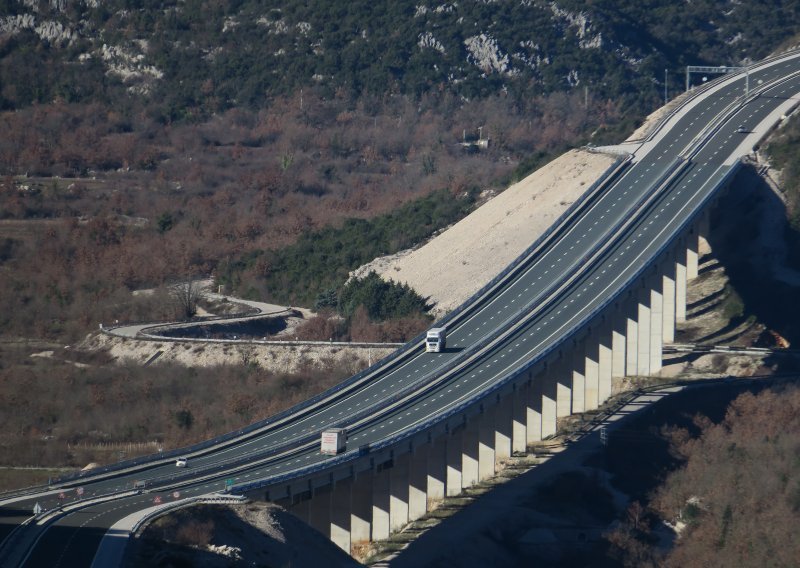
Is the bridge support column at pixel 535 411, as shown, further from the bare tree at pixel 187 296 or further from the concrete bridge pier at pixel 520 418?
the bare tree at pixel 187 296

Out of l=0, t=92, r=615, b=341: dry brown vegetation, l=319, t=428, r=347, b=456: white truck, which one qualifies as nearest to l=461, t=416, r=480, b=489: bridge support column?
l=319, t=428, r=347, b=456: white truck

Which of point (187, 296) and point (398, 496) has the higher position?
point (187, 296)

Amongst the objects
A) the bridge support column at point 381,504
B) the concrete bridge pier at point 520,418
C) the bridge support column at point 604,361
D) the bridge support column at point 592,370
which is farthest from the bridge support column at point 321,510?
the bridge support column at point 604,361

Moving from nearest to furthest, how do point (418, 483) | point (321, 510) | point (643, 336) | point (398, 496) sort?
point (321, 510) → point (398, 496) → point (418, 483) → point (643, 336)

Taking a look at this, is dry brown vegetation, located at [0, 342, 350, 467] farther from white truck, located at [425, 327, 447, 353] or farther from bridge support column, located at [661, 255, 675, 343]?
bridge support column, located at [661, 255, 675, 343]

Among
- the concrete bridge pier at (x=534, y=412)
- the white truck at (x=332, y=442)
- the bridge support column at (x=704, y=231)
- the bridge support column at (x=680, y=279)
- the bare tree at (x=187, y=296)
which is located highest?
the bridge support column at (x=704, y=231)

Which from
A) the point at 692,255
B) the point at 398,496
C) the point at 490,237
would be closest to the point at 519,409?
the point at 398,496

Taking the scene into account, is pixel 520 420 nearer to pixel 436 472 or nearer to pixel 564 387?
pixel 564 387
